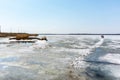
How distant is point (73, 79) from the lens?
29.9 ft

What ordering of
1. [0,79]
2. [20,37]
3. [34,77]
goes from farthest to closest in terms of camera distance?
[20,37], [34,77], [0,79]

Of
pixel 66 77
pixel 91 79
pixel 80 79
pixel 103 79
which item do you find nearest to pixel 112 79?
pixel 103 79

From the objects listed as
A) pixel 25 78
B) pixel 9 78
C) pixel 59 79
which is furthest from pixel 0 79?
pixel 59 79

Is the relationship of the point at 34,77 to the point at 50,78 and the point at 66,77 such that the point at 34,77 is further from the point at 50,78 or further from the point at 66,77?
the point at 66,77

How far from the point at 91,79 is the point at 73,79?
0.93 meters

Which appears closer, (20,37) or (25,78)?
(25,78)

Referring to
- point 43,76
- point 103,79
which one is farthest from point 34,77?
point 103,79

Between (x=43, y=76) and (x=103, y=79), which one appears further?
(x=43, y=76)

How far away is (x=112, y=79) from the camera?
9.28 metres

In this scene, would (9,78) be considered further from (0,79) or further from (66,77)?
(66,77)

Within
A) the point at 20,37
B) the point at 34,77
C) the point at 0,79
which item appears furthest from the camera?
the point at 20,37

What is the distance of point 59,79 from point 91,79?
5.47 feet

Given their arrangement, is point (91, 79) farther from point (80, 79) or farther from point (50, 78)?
point (50, 78)

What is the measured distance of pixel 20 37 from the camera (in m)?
58.2
